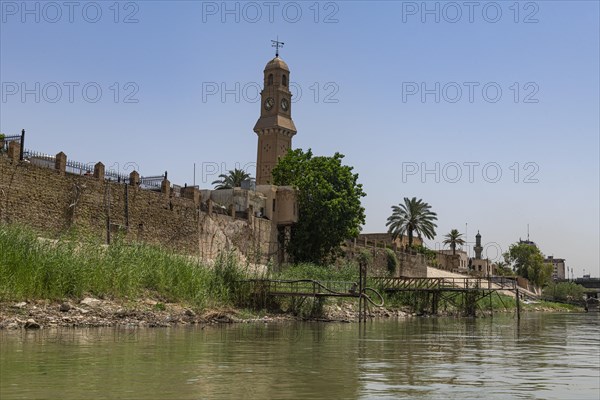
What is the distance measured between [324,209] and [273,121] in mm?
34178

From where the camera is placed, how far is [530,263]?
4486 inches

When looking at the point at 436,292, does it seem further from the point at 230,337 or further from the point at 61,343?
the point at 61,343

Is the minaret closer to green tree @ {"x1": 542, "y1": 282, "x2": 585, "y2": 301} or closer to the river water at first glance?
green tree @ {"x1": 542, "y1": 282, "x2": 585, "y2": 301}

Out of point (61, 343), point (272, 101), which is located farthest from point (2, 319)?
point (272, 101)

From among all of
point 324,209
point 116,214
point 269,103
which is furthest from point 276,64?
point 116,214

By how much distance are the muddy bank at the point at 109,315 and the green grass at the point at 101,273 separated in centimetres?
46

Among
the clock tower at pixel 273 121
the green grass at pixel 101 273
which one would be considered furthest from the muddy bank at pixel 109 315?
the clock tower at pixel 273 121

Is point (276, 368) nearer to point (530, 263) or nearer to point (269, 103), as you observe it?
point (269, 103)

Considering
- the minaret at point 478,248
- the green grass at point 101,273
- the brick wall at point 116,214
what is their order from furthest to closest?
1. the minaret at point 478,248
2. the brick wall at point 116,214
3. the green grass at point 101,273

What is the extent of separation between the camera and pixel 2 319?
1723 cm

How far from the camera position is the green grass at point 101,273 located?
1952 centimetres

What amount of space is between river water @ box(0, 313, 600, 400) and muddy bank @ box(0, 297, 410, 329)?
5.24 ft

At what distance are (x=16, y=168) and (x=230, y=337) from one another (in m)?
→ 15.5

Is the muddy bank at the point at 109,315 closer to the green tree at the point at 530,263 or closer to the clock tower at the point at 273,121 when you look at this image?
the clock tower at the point at 273,121
